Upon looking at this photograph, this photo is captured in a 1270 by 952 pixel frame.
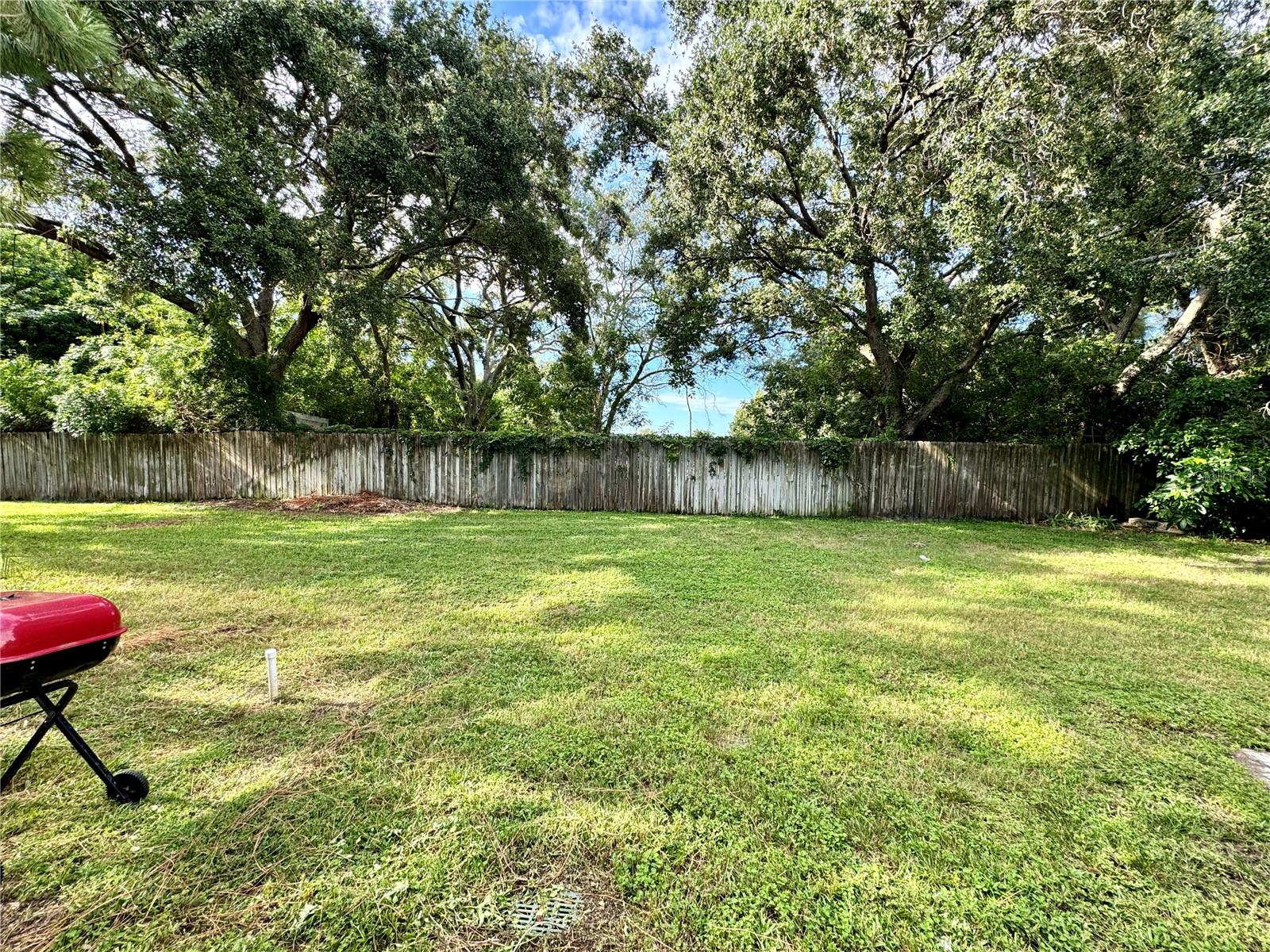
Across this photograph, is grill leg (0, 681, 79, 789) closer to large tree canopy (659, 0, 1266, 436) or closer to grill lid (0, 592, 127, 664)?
grill lid (0, 592, 127, 664)

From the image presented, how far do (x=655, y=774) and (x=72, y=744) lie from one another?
1814 mm

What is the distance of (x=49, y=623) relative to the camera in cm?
130

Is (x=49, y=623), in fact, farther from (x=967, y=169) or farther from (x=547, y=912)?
(x=967, y=169)

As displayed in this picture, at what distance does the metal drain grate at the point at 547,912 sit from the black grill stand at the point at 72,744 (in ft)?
4.36

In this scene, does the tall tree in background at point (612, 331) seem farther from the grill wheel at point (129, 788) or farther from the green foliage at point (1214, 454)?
the grill wheel at point (129, 788)

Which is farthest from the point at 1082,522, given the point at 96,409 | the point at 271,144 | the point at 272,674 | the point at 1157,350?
the point at 96,409

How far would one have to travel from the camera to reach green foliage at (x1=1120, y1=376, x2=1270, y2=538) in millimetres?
6148

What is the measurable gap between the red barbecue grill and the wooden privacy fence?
785 centimetres

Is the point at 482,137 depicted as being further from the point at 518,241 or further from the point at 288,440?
the point at 288,440

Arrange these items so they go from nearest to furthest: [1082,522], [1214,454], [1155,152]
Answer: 1. [1155,152]
2. [1214,454]
3. [1082,522]

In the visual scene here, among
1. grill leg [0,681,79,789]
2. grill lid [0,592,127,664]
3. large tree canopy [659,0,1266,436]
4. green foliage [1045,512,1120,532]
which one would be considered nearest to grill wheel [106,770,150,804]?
grill leg [0,681,79,789]

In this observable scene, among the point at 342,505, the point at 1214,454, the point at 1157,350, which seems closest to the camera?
the point at 1214,454

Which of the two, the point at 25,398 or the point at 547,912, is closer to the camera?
the point at 547,912

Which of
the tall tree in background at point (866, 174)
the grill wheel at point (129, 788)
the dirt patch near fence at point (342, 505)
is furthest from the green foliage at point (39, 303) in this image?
the grill wheel at point (129, 788)
